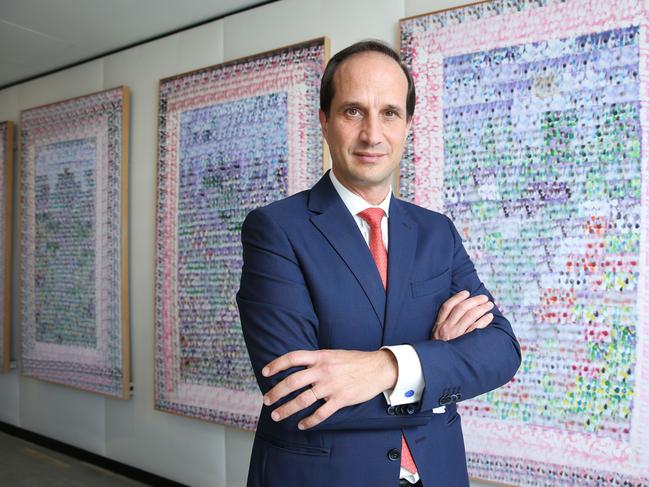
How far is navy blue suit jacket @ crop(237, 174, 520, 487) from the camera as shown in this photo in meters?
1.15

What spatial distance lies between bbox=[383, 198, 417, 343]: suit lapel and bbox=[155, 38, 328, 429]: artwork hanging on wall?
1.27 metres

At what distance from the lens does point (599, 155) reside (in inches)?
76.3

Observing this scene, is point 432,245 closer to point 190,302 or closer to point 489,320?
point 489,320

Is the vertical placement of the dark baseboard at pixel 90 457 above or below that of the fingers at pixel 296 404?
below

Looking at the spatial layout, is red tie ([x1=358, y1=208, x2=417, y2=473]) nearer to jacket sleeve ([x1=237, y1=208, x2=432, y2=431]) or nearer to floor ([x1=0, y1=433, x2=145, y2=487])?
jacket sleeve ([x1=237, y1=208, x2=432, y2=431])

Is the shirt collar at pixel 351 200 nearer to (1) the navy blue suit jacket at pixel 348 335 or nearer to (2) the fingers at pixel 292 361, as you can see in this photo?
(1) the navy blue suit jacket at pixel 348 335

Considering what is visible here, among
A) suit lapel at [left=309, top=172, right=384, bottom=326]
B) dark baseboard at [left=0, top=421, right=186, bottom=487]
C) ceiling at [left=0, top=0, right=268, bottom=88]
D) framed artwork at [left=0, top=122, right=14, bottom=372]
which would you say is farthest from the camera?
framed artwork at [left=0, top=122, right=14, bottom=372]

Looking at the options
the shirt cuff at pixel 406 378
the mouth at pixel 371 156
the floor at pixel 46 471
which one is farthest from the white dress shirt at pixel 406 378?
the floor at pixel 46 471

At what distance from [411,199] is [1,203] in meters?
3.47

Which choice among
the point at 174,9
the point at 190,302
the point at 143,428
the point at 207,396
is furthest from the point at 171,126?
the point at 143,428

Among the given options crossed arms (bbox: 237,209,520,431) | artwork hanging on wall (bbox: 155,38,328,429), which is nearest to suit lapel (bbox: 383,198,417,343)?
crossed arms (bbox: 237,209,520,431)

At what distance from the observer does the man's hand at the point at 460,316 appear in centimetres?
128

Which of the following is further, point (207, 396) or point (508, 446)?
point (207, 396)

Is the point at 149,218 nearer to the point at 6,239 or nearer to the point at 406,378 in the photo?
the point at 6,239
